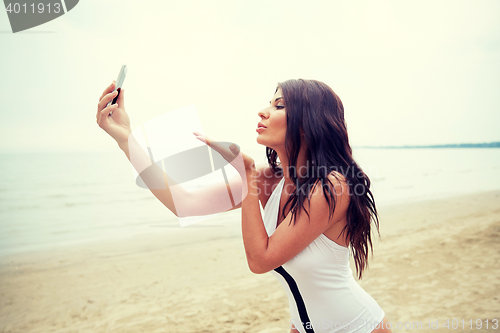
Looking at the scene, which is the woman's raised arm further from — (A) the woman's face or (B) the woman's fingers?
(A) the woman's face

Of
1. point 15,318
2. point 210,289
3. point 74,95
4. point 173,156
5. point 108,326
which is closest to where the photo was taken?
point 173,156

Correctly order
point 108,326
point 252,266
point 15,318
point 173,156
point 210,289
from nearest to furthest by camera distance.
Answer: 1. point 252,266
2. point 173,156
3. point 108,326
4. point 15,318
5. point 210,289

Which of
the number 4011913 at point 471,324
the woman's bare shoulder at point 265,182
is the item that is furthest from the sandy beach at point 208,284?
the woman's bare shoulder at point 265,182

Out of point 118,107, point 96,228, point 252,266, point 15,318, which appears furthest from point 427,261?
point 96,228

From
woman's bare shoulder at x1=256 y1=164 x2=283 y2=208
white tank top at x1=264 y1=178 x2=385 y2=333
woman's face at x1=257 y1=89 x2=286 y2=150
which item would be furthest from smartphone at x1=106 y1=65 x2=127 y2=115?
white tank top at x1=264 y1=178 x2=385 y2=333

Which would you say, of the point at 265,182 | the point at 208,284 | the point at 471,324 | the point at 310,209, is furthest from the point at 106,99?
the point at 208,284

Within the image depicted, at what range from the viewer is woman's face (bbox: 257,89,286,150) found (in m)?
1.63

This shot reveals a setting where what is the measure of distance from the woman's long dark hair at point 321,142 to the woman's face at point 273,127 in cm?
4

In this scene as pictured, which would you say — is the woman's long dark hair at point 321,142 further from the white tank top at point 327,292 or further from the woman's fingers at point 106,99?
the woman's fingers at point 106,99

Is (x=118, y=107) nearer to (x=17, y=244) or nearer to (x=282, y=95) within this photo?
(x=282, y=95)

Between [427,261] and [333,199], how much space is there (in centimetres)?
588

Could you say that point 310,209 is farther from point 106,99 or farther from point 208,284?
point 208,284

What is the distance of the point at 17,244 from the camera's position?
946cm

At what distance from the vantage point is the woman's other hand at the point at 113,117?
1.57 m
